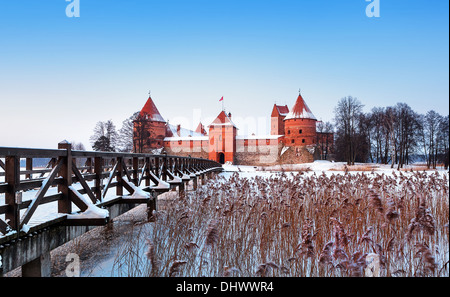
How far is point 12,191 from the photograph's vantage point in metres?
2.95

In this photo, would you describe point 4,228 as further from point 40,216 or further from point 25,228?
point 40,216

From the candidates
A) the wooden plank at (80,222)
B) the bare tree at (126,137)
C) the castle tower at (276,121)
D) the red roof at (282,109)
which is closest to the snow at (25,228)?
the wooden plank at (80,222)

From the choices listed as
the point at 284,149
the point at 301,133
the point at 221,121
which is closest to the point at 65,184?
the point at 221,121

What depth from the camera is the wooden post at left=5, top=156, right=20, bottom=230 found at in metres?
2.92

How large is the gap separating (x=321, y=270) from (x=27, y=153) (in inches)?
133

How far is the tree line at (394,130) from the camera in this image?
30.4m

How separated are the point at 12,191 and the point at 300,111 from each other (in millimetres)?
46581

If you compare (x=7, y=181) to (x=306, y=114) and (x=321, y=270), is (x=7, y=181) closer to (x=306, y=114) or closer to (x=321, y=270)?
(x=321, y=270)

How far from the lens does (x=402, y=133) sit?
3111 cm

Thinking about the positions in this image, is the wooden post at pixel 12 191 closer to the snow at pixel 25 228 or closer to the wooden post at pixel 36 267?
the snow at pixel 25 228

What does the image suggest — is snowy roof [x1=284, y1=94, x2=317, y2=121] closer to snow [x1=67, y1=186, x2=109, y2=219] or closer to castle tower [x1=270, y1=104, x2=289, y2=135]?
castle tower [x1=270, y1=104, x2=289, y2=135]

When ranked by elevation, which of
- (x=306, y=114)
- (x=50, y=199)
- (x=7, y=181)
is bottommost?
(x=50, y=199)
